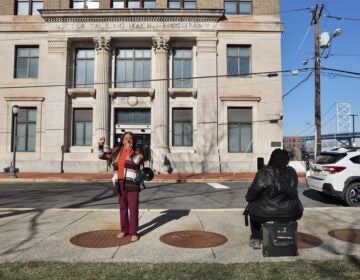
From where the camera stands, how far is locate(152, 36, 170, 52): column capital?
85.1 ft

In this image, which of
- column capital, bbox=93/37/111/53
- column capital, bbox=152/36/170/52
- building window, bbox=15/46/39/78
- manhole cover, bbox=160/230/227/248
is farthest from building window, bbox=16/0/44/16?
manhole cover, bbox=160/230/227/248

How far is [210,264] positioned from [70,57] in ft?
79.7

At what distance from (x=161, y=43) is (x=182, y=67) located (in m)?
2.21

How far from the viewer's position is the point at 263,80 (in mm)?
26312

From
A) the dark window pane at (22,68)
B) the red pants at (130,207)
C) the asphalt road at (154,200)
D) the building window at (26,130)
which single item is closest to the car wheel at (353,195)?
the asphalt road at (154,200)

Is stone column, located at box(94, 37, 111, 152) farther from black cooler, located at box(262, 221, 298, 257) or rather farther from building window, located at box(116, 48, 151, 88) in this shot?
black cooler, located at box(262, 221, 298, 257)

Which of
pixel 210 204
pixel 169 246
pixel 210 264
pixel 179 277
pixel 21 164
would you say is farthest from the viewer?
pixel 21 164

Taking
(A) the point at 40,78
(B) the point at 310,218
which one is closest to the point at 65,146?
(A) the point at 40,78

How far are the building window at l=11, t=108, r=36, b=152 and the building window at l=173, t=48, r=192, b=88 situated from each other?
9927mm

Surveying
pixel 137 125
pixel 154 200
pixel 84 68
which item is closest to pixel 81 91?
pixel 84 68

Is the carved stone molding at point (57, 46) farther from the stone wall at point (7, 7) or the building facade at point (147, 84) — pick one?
the stone wall at point (7, 7)

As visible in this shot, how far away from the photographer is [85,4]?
27.0 m

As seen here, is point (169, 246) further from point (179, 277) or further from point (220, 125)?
point (220, 125)

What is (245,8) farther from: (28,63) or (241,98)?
(28,63)
